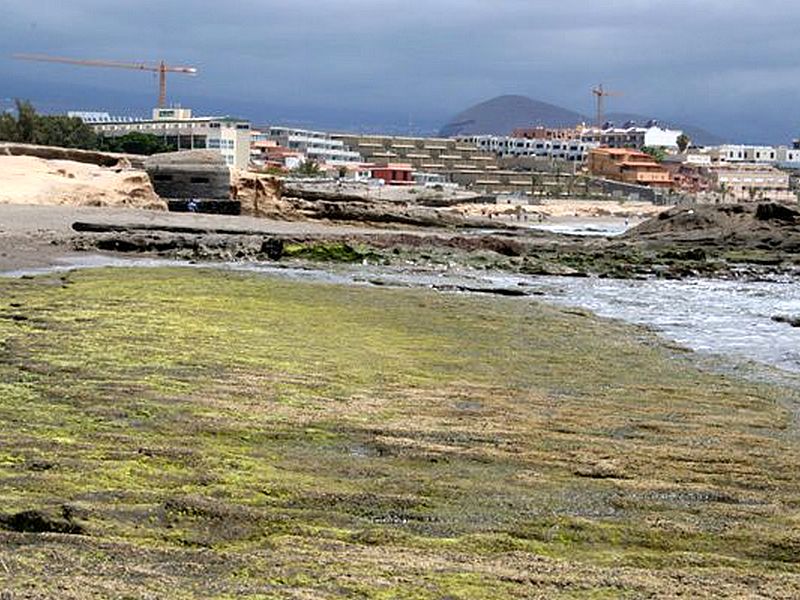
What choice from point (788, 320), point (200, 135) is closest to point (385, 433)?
point (788, 320)

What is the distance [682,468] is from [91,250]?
2218 centimetres

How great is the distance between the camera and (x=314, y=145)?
17688 centimetres

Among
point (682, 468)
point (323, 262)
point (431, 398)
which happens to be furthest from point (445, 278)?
point (682, 468)

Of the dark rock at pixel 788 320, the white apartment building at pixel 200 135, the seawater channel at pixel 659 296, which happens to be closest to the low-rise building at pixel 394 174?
the white apartment building at pixel 200 135

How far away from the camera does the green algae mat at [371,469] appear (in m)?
5.04

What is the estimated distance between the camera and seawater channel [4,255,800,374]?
17328 mm

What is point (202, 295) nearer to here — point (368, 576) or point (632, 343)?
point (632, 343)

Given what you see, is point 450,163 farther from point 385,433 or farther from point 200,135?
point 385,433

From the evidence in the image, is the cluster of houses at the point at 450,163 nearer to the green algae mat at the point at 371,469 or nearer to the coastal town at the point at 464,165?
the coastal town at the point at 464,165

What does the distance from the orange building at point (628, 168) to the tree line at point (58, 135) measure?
251 ft

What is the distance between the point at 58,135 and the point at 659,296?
6105 cm

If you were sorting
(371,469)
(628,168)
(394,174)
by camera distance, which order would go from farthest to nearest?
1. (628,168)
2. (394,174)
3. (371,469)

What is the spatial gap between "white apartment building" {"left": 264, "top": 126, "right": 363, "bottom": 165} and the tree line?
64456mm

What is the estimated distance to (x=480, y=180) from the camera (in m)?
146
